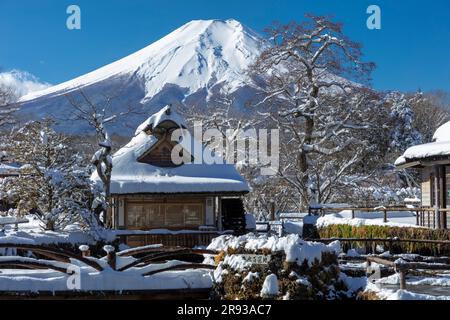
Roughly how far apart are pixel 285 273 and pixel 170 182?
11.5m

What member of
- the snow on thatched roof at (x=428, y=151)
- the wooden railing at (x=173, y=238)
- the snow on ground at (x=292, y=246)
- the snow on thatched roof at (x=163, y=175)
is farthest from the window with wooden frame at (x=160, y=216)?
the snow on ground at (x=292, y=246)

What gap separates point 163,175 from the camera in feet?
69.3

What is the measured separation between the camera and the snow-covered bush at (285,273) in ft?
29.6

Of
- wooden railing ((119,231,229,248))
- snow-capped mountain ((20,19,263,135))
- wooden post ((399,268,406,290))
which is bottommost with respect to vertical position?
wooden railing ((119,231,229,248))

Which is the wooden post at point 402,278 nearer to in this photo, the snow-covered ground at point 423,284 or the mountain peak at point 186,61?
the snow-covered ground at point 423,284

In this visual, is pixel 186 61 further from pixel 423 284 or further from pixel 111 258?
pixel 111 258

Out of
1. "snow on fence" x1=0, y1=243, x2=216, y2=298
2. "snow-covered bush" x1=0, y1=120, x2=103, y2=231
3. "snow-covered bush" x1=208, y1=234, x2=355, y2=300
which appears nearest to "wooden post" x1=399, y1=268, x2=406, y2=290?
"snow-covered bush" x1=208, y1=234, x2=355, y2=300

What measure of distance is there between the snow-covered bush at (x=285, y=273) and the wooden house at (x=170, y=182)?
10855mm

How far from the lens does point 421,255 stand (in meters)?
16.8

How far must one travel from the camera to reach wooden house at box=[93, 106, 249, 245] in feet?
67.4

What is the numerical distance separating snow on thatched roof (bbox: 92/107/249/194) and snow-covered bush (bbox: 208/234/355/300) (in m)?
10.6

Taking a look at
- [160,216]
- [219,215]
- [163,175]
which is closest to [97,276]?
[163,175]

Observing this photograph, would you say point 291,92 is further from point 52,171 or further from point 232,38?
point 232,38

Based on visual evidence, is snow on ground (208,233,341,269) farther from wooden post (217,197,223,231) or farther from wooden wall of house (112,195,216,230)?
wooden post (217,197,223,231)
